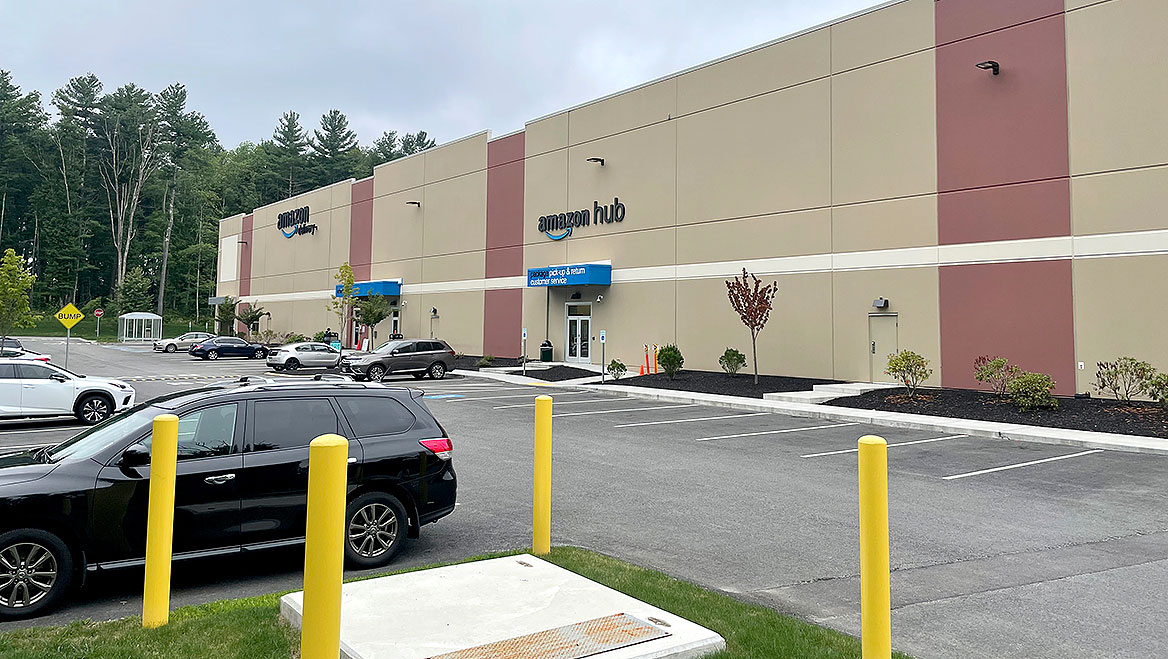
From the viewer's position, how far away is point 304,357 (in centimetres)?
3528

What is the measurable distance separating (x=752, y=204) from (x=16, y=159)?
9371 centimetres

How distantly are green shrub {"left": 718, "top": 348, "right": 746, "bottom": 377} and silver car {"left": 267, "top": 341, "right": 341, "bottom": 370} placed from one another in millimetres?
19215

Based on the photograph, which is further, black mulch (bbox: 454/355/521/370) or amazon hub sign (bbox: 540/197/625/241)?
black mulch (bbox: 454/355/521/370)

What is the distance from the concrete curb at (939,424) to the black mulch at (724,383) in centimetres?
105

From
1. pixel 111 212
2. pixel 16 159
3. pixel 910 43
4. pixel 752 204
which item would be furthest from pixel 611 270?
pixel 16 159

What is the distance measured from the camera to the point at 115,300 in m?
84.4

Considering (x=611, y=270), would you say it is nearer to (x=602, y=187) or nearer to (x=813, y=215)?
(x=602, y=187)

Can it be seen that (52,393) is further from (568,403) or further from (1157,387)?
(1157,387)

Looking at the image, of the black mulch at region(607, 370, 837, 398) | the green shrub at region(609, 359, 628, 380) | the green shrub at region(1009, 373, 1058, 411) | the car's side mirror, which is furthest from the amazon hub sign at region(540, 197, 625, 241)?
the car's side mirror

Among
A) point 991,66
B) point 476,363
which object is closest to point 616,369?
point 476,363

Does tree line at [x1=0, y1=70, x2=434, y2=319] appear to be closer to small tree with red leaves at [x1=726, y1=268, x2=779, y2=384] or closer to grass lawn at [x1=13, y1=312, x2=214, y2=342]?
grass lawn at [x1=13, y1=312, x2=214, y2=342]

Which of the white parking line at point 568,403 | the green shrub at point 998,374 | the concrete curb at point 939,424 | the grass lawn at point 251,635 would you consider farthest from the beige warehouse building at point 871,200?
the grass lawn at point 251,635

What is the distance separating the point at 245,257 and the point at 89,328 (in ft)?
98.1

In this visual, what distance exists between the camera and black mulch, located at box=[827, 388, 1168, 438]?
50.1 ft
